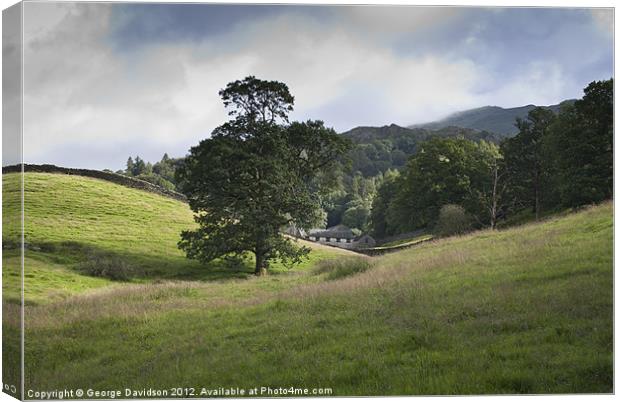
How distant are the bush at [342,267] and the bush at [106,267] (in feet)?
12.0

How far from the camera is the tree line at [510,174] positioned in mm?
9773

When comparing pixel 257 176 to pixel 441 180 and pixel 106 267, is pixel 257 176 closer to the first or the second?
pixel 106 267

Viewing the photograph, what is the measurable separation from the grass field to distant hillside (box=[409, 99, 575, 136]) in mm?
1987

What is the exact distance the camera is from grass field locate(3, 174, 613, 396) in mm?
8156

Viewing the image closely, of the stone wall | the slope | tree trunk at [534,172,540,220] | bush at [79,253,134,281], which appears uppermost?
the stone wall

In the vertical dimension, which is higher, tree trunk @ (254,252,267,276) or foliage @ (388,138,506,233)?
foliage @ (388,138,506,233)

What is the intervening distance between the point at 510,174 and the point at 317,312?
179 inches

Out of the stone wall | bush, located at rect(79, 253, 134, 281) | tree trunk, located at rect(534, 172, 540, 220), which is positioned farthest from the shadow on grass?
tree trunk, located at rect(534, 172, 540, 220)

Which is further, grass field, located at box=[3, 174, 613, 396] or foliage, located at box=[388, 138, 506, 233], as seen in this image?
foliage, located at box=[388, 138, 506, 233]

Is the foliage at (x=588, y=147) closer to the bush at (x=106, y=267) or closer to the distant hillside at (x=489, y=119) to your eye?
the distant hillside at (x=489, y=119)

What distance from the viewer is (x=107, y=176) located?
32.8 ft

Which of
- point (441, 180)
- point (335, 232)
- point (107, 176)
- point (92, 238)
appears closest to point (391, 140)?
point (441, 180)

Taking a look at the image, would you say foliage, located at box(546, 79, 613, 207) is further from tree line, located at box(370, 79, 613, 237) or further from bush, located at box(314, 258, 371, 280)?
bush, located at box(314, 258, 371, 280)

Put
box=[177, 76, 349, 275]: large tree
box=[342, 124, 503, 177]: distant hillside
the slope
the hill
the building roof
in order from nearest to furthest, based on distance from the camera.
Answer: the slope
the hill
box=[177, 76, 349, 275]: large tree
box=[342, 124, 503, 177]: distant hillside
the building roof
